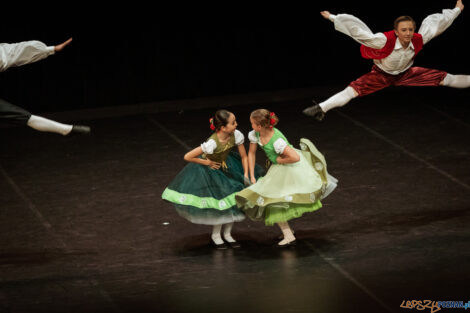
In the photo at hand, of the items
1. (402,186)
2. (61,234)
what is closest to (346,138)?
(402,186)

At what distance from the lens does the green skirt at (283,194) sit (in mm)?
5453

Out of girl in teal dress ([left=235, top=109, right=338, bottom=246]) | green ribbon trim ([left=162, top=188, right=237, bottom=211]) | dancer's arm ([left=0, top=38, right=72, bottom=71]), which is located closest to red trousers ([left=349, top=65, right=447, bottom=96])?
girl in teal dress ([left=235, top=109, right=338, bottom=246])

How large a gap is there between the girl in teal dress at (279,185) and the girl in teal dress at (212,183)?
0.30 ft

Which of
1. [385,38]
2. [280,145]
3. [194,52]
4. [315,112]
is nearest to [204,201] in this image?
[280,145]

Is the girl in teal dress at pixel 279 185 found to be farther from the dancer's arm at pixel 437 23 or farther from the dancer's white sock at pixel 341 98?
the dancer's arm at pixel 437 23

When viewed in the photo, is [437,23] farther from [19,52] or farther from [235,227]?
[19,52]

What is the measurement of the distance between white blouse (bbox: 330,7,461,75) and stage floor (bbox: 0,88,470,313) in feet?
3.22

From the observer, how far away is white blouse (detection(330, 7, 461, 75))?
5.66m

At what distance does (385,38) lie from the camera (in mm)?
5719

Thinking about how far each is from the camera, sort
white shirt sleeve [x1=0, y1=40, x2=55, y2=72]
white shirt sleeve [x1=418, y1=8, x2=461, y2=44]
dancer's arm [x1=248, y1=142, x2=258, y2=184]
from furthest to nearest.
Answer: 1. white shirt sleeve [x1=418, y1=8, x2=461, y2=44]
2. dancer's arm [x1=248, y1=142, x2=258, y2=184]
3. white shirt sleeve [x1=0, y1=40, x2=55, y2=72]

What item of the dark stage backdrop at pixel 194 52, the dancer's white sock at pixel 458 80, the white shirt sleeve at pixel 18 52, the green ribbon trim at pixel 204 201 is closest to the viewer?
Answer: the white shirt sleeve at pixel 18 52

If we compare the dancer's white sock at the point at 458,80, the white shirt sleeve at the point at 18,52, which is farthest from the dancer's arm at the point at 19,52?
the dancer's white sock at the point at 458,80

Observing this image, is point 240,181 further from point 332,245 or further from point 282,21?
point 282,21

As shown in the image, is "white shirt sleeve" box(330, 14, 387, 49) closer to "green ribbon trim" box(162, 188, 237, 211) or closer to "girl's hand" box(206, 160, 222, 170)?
"girl's hand" box(206, 160, 222, 170)
